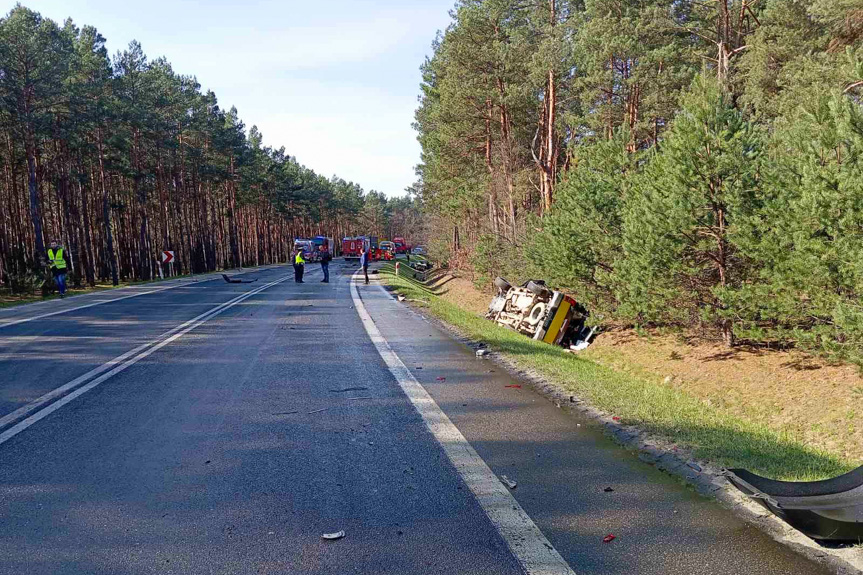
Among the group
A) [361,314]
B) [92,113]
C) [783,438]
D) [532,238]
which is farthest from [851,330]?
[92,113]

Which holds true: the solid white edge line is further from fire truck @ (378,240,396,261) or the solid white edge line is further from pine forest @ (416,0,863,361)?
fire truck @ (378,240,396,261)

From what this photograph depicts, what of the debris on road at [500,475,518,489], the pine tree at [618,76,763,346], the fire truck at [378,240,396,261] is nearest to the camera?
the debris on road at [500,475,518,489]

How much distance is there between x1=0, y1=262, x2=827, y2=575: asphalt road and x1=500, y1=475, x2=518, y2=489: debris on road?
0.22 ft

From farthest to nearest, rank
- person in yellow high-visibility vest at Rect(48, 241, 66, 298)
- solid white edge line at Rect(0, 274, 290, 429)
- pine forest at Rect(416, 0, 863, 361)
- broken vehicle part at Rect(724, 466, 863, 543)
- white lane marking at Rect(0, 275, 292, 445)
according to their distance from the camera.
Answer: person in yellow high-visibility vest at Rect(48, 241, 66, 298), pine forest at Rect(416, 0, 863, 361), solid white edge line at Rect(0, 274, 290, 429), white lane marking at Rect(0, 275, 292, 445), broken vehicle part at Rect(724, 466, 863, 543)

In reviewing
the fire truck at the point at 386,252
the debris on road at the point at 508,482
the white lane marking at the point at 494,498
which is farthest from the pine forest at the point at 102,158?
the debris on road at the point at 508,482

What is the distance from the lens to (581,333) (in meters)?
16.5

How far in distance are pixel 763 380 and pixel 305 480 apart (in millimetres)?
8057

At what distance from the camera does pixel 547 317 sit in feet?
51.5

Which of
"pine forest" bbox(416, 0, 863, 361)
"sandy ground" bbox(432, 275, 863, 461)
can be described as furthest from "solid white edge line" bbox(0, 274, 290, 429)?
"pine forest" bbox(416, 0, 863, 361)

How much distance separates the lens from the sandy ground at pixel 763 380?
24.5ft

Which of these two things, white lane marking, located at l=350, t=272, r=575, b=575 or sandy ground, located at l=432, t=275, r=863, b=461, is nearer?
white lane marking, located at l=350, t=272, r=575, b=575

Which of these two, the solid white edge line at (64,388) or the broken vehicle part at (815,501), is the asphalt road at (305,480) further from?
the broken vehicle part at (815,501)

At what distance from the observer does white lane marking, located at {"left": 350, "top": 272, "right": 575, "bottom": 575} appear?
3.44m

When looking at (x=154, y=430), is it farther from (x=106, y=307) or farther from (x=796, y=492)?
(x=106, y=307)
